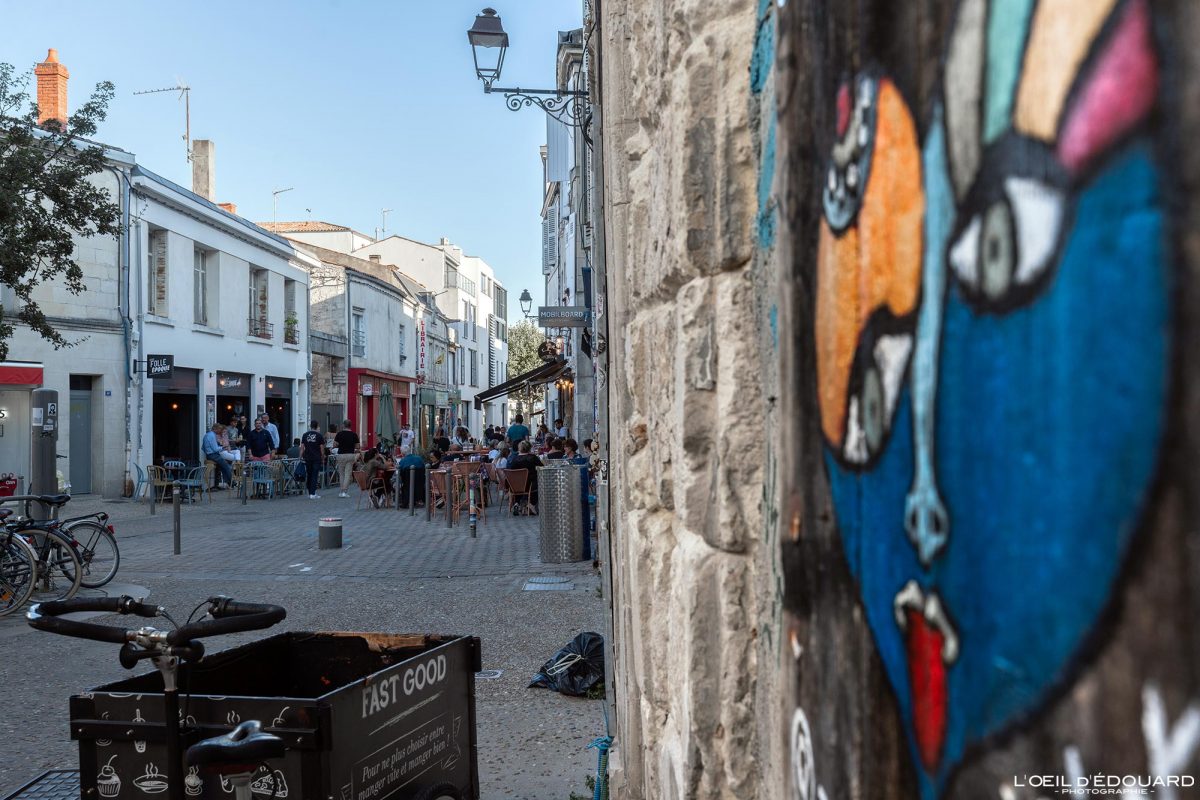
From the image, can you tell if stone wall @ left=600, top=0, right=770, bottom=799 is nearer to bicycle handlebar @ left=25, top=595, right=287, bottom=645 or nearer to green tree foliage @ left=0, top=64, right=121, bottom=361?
bicycle handlebar @ left=25, top=595, right=287, bottom=645

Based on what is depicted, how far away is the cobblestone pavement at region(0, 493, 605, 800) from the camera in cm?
482

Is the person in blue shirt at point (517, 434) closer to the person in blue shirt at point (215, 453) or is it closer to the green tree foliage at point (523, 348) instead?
the person in blue shirt at point (215, 453)

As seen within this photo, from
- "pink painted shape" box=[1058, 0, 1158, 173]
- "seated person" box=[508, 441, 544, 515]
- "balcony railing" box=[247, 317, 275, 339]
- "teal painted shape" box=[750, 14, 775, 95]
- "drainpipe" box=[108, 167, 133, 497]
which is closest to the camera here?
"pink painted shape" box=[1058, 0, 1158, 173]

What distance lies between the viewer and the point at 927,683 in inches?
38.7

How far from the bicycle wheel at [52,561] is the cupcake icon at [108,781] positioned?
6495 mm

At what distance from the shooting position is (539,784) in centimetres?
438

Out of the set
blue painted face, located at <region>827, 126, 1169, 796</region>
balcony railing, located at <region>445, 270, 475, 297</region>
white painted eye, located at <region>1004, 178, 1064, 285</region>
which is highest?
balcony railing, located at <region>445, 270, 475, 297</region>

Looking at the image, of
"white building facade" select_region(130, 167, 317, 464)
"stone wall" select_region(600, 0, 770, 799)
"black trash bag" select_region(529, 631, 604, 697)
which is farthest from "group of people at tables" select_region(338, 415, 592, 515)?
"stone wall" select_region(600, 0, 770, 799)

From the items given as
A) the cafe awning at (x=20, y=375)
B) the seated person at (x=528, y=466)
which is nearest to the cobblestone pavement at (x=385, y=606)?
the seated person at (x=528, y=466)

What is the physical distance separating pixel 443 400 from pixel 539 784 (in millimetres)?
50616

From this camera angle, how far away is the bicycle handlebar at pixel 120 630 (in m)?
2.59

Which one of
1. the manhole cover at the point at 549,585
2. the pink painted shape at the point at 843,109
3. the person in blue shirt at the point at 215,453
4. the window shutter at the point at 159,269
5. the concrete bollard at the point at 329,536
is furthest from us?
the window shutter at the point at 159,269

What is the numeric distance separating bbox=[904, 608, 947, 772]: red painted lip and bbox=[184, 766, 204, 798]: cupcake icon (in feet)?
7.62

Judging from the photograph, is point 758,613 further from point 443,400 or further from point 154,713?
point 443,400
